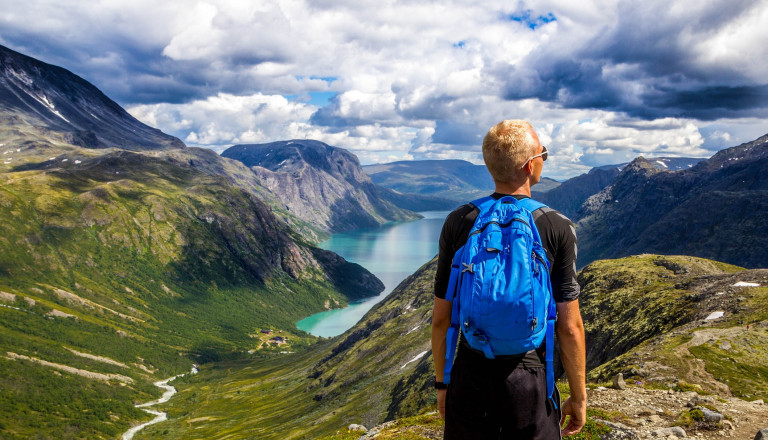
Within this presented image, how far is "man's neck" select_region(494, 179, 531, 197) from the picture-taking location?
788 centimetres

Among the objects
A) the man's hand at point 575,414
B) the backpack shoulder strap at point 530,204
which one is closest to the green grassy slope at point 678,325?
the man's hand at point 575,414

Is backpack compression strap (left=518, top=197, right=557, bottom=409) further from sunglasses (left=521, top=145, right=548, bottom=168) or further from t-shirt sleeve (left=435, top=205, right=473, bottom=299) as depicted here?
t-shirt sleeve (left=435, top=205, right=473, bottom=299)

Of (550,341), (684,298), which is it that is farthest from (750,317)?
(550,341)

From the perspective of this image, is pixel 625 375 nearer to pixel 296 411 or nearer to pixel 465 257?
pixel 465 257

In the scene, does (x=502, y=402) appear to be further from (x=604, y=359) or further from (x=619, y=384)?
(x=604, y=359)

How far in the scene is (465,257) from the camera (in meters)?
7.21

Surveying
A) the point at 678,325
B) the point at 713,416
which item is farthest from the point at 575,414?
the point at 678,325

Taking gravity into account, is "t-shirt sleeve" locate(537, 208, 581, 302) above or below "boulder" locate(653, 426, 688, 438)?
above

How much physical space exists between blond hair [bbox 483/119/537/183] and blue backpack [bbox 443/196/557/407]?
0.63 meters

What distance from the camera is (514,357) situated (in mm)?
7238

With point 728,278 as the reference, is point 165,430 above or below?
below

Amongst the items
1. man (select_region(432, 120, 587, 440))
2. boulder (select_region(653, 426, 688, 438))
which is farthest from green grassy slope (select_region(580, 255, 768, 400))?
man (select_region(432, 120, 587, 440))

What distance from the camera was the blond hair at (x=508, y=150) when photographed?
303 inches

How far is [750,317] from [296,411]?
377 ft
